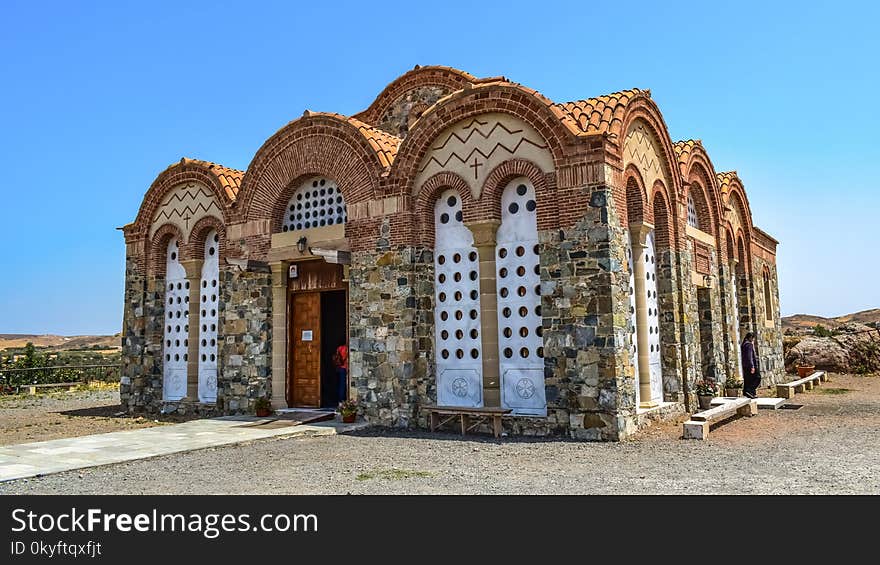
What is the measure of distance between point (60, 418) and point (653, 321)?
13.2 m

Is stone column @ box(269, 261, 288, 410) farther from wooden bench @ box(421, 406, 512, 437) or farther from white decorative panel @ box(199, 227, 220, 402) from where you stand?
wooden bench @ box(421, 406, 512, 437)

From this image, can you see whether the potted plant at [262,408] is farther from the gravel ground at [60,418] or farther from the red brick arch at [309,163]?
the red brick arch at [309,163]

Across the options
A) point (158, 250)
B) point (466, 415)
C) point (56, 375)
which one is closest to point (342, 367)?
point (466, 415)

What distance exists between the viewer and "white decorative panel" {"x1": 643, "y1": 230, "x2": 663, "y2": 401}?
1181cm

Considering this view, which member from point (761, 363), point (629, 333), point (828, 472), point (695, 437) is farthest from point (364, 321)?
point (761, 363)

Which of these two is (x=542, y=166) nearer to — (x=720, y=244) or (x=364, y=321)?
(x=364, y=321)

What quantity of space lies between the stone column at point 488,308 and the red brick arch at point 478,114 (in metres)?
1.64

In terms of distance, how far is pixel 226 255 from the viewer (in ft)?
46.1

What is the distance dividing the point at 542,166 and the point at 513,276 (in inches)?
75.9

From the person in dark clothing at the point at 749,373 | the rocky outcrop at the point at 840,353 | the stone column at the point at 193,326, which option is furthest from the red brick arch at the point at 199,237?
the rocky outcrop at the point at 840,353

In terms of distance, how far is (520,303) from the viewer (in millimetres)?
10750

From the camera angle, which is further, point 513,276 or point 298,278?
point 298,278

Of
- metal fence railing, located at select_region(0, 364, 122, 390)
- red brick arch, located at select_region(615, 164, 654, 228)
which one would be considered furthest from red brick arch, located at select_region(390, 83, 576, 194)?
metal fence railing, located at select_region(0, 364, 122, 390)

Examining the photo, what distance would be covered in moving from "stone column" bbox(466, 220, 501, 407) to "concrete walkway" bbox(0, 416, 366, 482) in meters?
2.50
